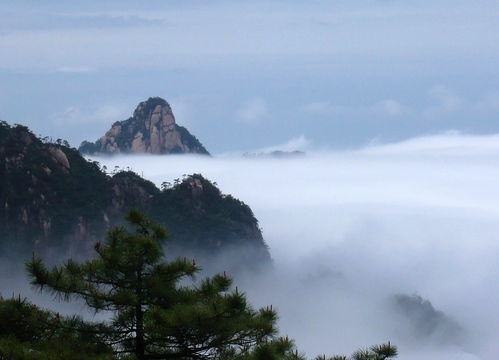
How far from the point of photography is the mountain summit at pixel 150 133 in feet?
469

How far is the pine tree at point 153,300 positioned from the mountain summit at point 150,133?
126 meters

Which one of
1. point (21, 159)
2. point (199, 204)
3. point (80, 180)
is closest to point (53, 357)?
point (21, 159)

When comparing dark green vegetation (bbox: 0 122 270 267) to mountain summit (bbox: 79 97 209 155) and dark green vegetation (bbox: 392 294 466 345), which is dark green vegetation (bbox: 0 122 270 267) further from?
mountain summit (bbox: 79 97 209 155)

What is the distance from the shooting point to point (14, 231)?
300ft

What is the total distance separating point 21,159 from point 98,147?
226 ft

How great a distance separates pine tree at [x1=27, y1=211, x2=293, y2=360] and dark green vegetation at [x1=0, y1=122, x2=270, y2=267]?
72.3 m

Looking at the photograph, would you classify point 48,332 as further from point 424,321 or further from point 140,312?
point 424,321

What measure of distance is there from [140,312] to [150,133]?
133355 millimetres

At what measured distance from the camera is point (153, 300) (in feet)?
50.2

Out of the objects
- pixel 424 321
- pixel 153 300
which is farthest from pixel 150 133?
pixel 153 300

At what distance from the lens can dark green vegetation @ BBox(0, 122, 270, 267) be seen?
9100 cm

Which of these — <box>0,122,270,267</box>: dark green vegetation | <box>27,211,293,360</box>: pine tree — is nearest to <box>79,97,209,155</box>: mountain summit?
<box>0,122,270,267</box>: dark green vegetation

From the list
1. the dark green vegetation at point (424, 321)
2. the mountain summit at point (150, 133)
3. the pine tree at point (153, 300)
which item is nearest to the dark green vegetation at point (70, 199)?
the dark green vegetation at point (424, 321)

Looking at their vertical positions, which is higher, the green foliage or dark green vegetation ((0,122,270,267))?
dark green vegetation ((0,122,270,267))
